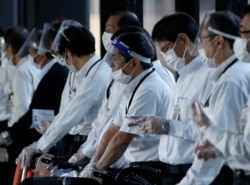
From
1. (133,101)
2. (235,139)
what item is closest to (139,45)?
(133,101)

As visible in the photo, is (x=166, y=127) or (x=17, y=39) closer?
(x=166, y=127)

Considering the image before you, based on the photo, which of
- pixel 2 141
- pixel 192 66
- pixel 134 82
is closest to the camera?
pixel 192 66

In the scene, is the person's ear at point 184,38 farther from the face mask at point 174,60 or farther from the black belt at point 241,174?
the black belt at point 241,174

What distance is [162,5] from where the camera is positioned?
289 inches

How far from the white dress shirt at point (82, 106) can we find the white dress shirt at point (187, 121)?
134cm

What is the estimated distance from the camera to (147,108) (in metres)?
4.96

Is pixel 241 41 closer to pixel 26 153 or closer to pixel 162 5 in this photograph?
pixel 26 153

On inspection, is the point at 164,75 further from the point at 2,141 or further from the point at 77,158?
the point at 2,141

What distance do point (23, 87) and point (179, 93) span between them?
302cm

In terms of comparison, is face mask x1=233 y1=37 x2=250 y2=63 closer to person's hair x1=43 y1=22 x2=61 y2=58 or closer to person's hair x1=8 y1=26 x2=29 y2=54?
person's hair x1=43 y1=22 x2=61 y2=58

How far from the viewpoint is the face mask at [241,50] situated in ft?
12.8

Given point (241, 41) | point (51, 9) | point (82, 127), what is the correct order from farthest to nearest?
point (51, 9) → point (82, 127) → point (241, 41)

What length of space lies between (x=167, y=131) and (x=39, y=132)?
8.18 ft

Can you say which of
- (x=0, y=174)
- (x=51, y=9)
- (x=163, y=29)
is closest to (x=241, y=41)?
(x=163, y=29)
